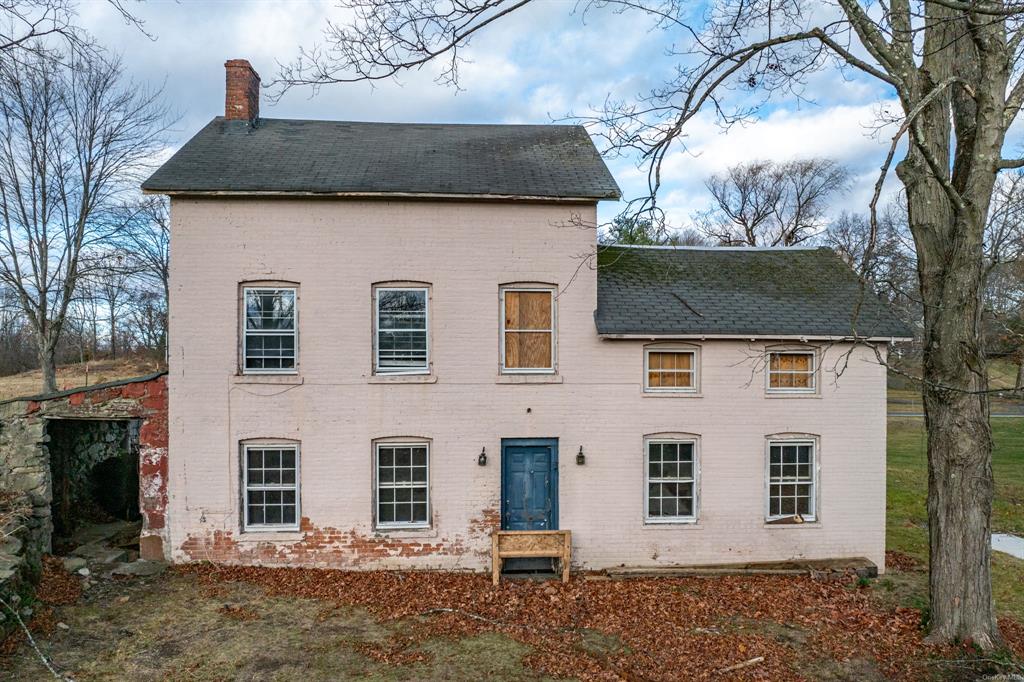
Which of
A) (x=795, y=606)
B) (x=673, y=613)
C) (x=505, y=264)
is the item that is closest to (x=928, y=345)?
(x=795, y=606)

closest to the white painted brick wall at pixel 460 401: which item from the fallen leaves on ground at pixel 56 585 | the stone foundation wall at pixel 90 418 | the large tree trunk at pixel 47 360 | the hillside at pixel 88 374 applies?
the stone foundation wall at pixel 90 418

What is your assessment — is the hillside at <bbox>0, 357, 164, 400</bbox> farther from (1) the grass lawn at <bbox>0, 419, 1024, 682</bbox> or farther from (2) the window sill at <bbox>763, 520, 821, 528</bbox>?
(2) the window sill at <bbox>763, 520, 821, 528</bbox>

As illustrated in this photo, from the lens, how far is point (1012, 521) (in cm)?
1571

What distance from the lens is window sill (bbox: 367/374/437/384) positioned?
433 inches

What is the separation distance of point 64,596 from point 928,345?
43.7ft

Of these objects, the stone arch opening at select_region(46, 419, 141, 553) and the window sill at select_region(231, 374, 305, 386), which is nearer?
the window sill at select_region(231, 374, 305, 386)

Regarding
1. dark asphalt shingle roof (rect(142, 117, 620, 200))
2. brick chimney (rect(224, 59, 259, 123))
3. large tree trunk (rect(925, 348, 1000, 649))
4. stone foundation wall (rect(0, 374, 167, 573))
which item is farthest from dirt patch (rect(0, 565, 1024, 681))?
brick chimney (rect(224, 59, 259, 123))

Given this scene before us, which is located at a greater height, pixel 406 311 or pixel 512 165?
pixel 512 165

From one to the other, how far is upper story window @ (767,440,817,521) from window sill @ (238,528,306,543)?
888cm

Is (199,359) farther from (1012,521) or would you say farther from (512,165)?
(1012,521)

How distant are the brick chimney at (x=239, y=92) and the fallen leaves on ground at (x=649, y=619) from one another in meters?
9.58

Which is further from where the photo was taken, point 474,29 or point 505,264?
point 505,264

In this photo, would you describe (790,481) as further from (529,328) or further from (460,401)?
(460,401)

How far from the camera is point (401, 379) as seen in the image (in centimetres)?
1104
